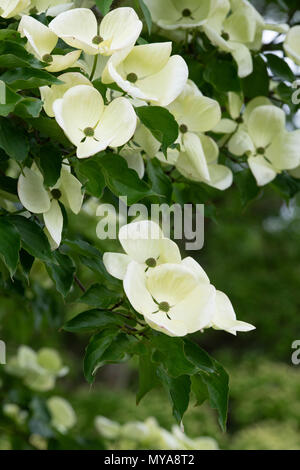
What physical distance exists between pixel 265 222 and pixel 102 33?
5.56 metres

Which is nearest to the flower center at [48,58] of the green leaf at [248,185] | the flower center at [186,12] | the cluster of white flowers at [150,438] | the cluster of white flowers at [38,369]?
the flower center at [186,12]

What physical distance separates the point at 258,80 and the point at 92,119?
0.47 metres

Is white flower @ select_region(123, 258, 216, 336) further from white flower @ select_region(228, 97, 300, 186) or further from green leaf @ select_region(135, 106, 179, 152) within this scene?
white flower @ select_region(228, 97, 300, 186)

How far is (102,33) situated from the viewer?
0.74 meters

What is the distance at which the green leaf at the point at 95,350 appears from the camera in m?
0.73

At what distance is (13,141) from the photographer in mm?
715

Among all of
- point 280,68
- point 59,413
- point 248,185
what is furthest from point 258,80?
point 59,413

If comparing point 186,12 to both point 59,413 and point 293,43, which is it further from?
point 59,413

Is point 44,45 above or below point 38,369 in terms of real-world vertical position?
above

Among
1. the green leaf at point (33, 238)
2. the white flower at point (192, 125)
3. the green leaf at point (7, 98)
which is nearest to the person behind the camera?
the green leaf at point (7, 98)

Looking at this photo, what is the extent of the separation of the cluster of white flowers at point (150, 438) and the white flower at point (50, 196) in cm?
87

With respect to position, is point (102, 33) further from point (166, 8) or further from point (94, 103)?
point (166, 8)

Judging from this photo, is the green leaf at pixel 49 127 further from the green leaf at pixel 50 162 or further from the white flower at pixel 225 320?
the white flower at pixel 225 320
